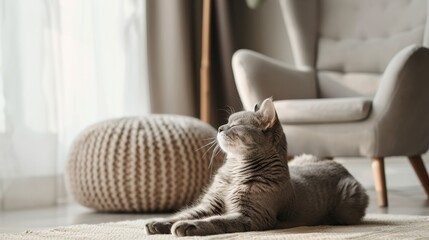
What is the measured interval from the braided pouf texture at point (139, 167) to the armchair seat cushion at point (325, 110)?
1.29ft

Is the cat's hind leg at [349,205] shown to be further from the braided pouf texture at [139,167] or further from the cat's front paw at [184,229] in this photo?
the braided pouf texture at [139,167]

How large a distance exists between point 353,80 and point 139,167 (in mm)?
1256

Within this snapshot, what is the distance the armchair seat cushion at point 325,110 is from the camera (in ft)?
9.90

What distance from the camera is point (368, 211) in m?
2.78

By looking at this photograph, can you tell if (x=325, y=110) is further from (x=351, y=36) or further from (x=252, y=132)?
(x=252, y=132)

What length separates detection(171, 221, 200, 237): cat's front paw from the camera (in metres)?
1.80

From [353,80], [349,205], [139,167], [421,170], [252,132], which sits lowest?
[421,170]

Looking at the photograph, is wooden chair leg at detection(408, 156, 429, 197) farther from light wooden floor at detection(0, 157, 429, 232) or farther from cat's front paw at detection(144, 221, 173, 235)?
cat's front paw at detection(144, 221, 173, 235)

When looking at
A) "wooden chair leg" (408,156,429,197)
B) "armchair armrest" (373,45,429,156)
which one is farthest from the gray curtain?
"armchair armrest" (373,45,429,156)

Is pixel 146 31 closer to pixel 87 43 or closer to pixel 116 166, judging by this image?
pixel 87 43

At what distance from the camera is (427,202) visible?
10.2ft

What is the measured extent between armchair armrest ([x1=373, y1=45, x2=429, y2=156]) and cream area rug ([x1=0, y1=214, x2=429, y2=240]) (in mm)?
783

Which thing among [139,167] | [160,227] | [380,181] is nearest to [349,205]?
[160,227]

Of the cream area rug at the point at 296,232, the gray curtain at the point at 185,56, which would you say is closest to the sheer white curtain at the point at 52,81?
the gray curtain at the point at 185,56
